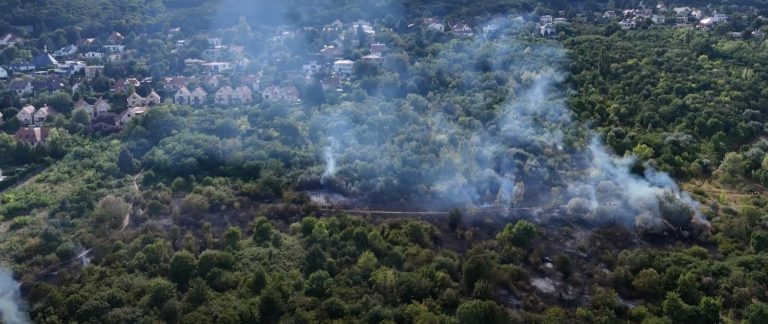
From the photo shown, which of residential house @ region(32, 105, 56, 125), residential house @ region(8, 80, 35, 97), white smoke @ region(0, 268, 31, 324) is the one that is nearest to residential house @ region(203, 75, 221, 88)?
residential house @ region(32, 105, 56, 125)

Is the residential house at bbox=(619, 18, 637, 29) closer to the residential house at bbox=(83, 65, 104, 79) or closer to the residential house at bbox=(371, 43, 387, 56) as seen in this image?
the residential house at bbox=(371, 43, 387, 56)

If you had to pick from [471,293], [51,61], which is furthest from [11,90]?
[471,293]

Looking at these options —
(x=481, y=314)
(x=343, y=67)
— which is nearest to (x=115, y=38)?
(x=343, y=67)

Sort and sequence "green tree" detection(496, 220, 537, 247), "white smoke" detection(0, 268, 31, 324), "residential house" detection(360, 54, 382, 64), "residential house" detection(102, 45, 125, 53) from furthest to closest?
"residential house" detection(102, 45, 125, 53)
"residential house" detection(360, 54, 382, 64)
"green tree" detection(496, 220, 537, 247)
"white smoke" detection(0, 268, 31, 324)

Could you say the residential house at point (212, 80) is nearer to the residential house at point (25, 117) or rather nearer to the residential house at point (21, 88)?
the residential house at point (25, 117)

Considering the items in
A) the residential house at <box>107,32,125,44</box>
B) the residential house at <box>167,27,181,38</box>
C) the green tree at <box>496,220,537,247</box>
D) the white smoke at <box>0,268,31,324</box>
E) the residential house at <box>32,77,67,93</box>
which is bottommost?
the residential house at <box>167,27,181,38</box>

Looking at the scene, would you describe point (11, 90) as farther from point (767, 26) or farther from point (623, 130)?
point (767, 26)

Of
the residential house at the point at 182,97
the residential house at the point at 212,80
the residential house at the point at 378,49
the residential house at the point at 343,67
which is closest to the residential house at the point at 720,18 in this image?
the residential house at the point at 378,49

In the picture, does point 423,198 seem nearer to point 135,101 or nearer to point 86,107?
point 135,101
